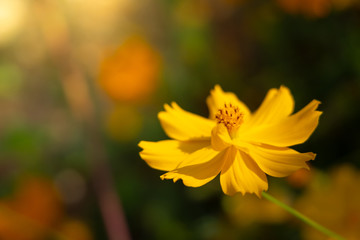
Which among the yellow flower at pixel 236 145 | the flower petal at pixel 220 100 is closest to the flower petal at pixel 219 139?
the yellow flower at pixel 236 145

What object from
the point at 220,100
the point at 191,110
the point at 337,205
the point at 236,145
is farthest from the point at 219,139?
the point at 191,110

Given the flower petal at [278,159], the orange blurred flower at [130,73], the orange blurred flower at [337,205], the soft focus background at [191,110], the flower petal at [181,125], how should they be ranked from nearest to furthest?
the flower petal at [278,159] → the flower petal at [181,125] → the orange blurred flower at [337,205] → the soft focus background at [191,110] → the orange blurred flower at [130,73]

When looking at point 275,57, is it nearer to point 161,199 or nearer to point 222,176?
point 161,199

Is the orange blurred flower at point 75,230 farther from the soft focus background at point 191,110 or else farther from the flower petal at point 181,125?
the flower petal at point 181,125

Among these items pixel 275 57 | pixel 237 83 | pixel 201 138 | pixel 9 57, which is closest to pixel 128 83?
pixel 237 83

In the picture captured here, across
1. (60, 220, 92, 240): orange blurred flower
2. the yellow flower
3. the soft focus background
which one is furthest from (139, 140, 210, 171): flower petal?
(60, 220, 92, 240): orange blurred flower
